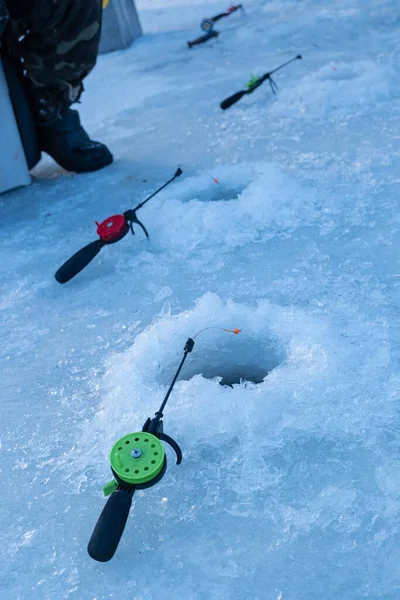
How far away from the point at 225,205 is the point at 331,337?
0.83 metres

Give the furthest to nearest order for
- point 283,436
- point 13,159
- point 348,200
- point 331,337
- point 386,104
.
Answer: point 386,104, point 13,159, point 348,200, point 331,337, point 283,436

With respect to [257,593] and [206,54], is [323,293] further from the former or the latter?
[206,54]

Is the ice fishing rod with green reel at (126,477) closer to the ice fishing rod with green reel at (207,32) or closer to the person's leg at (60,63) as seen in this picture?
the person's leg at (60,63)

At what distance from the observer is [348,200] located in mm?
1990

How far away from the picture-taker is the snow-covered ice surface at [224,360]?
1011mm

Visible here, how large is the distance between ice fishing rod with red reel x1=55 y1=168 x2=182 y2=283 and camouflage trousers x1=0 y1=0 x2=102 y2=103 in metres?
0.87

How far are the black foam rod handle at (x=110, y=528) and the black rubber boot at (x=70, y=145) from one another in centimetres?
189

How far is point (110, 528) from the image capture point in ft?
3.22

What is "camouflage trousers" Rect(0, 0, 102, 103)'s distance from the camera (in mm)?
2289

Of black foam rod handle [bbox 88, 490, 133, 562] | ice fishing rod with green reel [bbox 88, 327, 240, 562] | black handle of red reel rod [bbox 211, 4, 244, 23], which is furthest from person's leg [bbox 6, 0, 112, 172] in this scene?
black handle of red reel rod [bbox 211, 4, 244, 23]

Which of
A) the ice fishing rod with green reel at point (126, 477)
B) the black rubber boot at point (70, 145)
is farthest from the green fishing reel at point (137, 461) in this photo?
the black rubber boot at point (70, 145)

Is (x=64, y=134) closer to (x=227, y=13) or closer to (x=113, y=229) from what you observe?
(x=113, y=229)

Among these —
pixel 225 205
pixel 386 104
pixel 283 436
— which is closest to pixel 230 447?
pixel 283 436

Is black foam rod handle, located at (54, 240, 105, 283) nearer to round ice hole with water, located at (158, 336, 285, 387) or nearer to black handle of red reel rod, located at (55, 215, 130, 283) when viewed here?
black handle of red reel rod, located at (55, 215, 130, 283)
